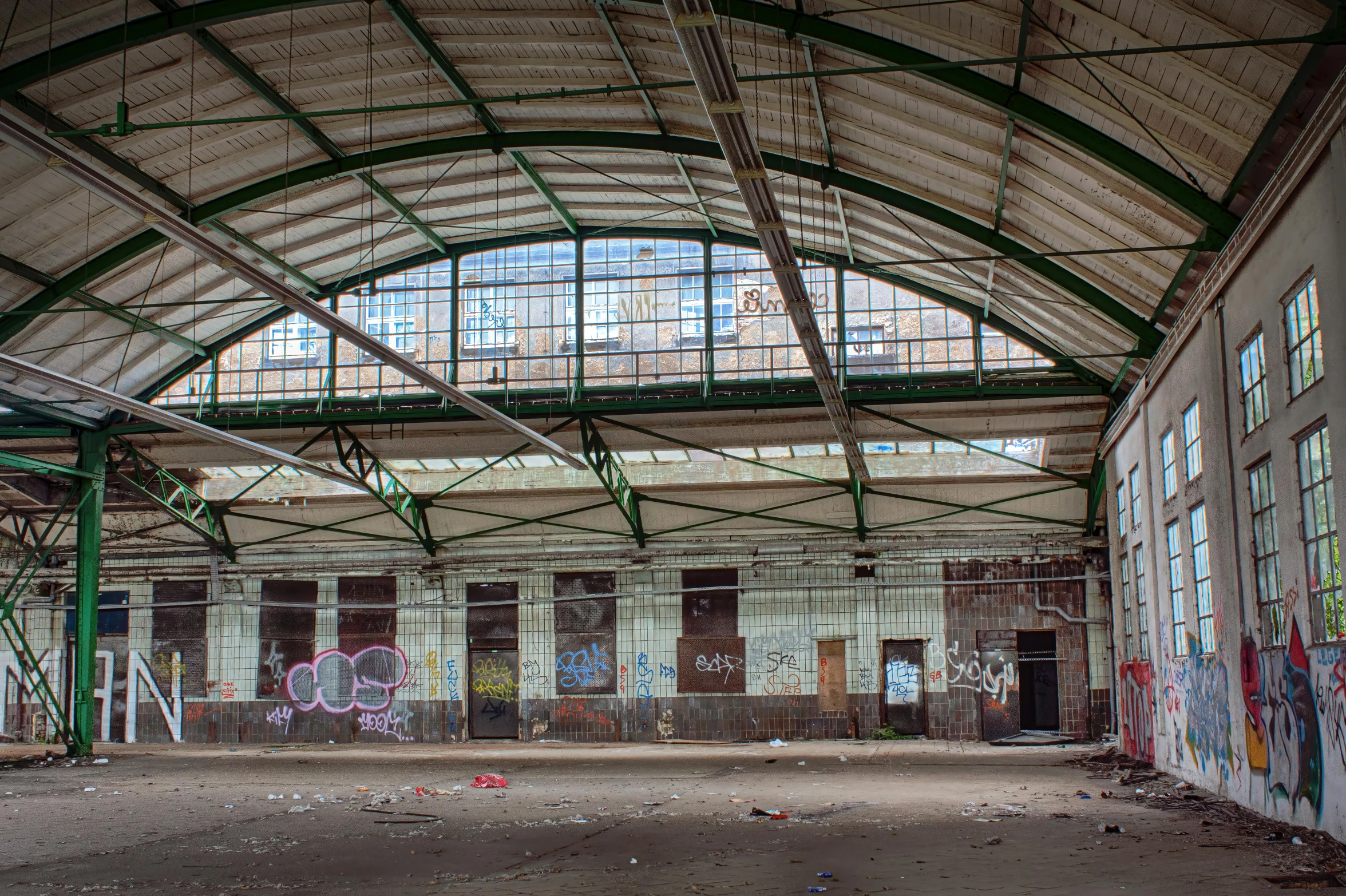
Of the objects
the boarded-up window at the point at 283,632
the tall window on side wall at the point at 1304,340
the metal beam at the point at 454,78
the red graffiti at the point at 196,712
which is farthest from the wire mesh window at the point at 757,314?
the red graffiti at the point at 196,712

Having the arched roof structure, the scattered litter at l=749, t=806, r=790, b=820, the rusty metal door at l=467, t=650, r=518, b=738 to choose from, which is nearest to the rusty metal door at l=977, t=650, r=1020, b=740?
the arched roof structure

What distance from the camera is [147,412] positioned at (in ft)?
Result: 51.3

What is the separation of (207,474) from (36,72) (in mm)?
12980

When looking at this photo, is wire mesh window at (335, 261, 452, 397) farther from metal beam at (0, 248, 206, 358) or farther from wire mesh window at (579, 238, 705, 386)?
metal beam at (0, 248, 206, 358)

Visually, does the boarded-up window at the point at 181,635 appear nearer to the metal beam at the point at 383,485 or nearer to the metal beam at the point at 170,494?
the metal beam at the point at 170,494

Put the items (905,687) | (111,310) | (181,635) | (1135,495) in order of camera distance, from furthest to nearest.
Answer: (181,635) → (905,687) → (111,310) → (1135,495)

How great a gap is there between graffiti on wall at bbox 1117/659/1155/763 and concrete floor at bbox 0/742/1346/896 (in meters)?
1.28

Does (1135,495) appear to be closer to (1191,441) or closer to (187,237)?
(1191,441)

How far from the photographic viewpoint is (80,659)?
20.6m

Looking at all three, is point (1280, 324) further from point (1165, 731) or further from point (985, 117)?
point (1165, 731)

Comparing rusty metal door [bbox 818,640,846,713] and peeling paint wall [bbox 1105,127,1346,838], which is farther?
rusty metal door [bbox 818,640,846,713]

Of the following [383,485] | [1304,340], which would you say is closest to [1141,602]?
[1304,340]

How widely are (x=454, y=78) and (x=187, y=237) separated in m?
5.68

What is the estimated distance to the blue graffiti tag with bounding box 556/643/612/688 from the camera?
23844 mm
